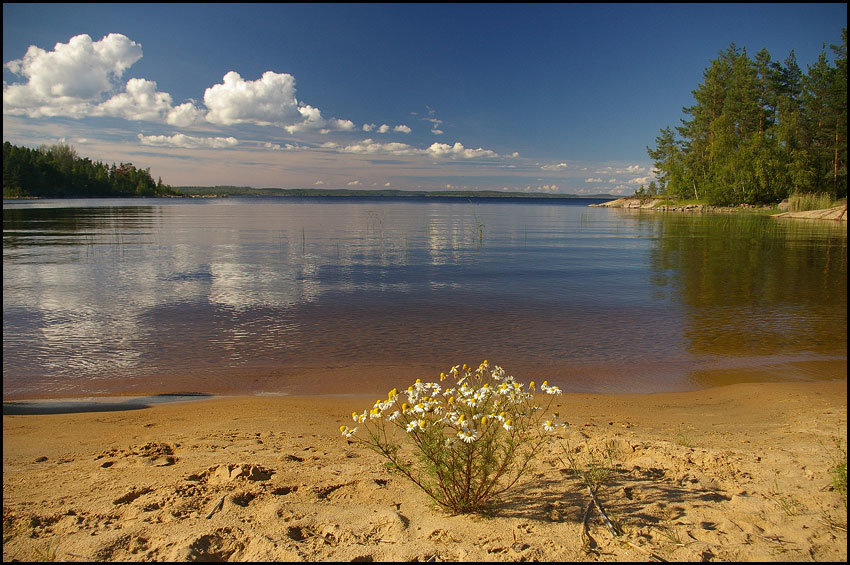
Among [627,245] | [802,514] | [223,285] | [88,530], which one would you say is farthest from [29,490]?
[627,245]

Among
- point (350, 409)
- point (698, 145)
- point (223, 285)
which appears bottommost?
→ point (350, 409)

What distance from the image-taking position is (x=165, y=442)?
559cm

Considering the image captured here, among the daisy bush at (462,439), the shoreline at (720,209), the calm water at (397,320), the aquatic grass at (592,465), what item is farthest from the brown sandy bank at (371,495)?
the shoreline at (720,209)

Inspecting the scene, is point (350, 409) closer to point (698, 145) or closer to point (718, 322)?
point (718, 322)

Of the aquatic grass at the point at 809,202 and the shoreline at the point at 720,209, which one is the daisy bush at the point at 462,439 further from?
the aquatic grass at the point at 809,202

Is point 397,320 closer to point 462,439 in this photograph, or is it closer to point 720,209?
point 462,439

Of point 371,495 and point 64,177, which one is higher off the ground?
point 64,177

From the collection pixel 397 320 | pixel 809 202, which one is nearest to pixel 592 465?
pixel 397 320

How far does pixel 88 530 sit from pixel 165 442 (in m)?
1.94

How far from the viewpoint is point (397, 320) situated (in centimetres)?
1187

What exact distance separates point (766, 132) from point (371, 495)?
83018 millimetres

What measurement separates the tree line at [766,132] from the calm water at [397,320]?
47288mm

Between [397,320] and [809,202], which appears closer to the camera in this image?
[397,320]

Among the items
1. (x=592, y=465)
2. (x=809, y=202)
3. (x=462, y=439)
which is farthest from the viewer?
(x=809, y=202)
